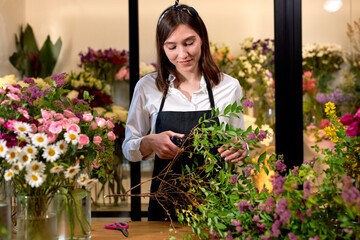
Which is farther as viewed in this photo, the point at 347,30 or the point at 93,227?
the point at 347,30

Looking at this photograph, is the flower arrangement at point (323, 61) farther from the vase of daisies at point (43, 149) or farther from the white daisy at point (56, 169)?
the white daisy at point (56, 169)

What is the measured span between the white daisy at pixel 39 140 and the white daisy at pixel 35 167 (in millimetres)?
47

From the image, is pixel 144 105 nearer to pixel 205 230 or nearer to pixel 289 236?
pixel 205 230

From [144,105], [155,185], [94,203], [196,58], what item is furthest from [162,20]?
[94,203]

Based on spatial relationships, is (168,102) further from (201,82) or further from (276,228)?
(276,228)

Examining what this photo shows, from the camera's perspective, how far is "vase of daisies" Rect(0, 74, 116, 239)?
1.15 meters

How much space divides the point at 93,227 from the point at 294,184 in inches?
32.8

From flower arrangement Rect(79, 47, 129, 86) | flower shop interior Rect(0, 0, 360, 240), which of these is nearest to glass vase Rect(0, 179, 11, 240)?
flower shop interior Rect(0, 0, 360, 240)

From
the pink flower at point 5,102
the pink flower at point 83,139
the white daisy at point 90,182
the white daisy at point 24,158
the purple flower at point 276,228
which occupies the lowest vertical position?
the purple flower at point 276,228

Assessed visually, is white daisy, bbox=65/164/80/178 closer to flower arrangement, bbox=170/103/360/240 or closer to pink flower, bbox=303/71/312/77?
flower arrangement, bbox=170/103/360/240

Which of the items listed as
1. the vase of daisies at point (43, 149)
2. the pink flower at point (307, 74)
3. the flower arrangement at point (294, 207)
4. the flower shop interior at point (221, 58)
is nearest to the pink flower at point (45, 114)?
the vase of daisies at point (43, 149)

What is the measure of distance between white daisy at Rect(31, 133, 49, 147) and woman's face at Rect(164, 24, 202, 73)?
3.10 feet

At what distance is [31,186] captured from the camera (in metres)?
1.19

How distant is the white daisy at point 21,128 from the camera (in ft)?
3.78
